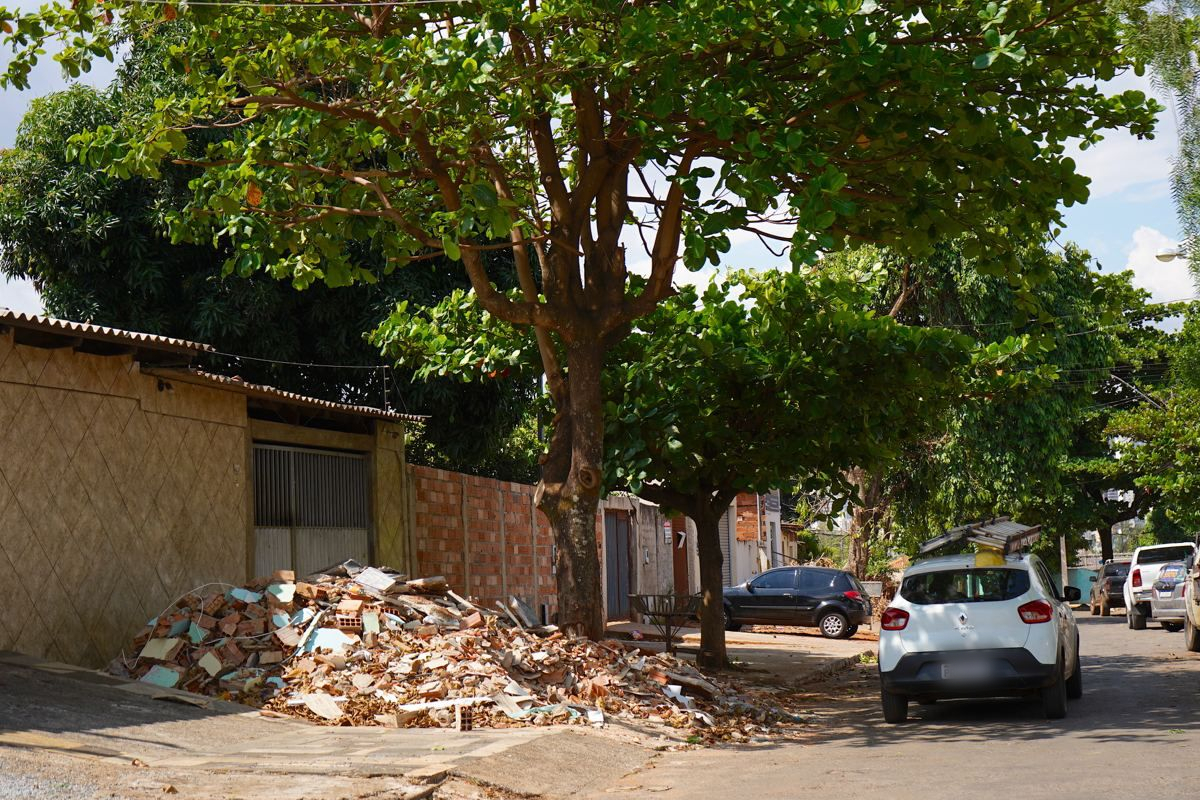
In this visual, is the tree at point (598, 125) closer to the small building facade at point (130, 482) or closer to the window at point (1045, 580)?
the small building facade at point (130, 482)

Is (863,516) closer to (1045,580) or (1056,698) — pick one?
(1045,580)

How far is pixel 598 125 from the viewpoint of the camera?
1282 centimetres

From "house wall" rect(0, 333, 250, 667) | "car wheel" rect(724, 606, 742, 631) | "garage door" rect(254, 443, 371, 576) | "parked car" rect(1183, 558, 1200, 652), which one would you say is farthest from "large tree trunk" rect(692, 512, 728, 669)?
"car wheel" rect(724, 606, 742, 631)

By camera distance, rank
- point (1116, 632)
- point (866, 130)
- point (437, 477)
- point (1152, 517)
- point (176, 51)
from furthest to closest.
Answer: point (1152, 517)
point (1116, 632)
point (437, 477)
point (176, 51)
point (866, 130)

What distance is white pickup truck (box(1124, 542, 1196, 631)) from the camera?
26281 mm

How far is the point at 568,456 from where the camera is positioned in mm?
13500

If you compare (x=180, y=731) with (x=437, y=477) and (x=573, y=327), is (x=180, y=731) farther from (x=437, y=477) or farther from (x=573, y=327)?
(x=437, y=477)

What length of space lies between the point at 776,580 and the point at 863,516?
3.24 meters

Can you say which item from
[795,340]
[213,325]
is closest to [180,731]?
[795,340]

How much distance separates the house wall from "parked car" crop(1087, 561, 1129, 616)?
94.9 ft

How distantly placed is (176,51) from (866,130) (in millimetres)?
6456

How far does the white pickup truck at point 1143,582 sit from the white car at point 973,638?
15.7 metres

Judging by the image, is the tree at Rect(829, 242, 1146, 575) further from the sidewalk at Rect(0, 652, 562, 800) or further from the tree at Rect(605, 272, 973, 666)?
the sidewalk at Rect(0, 652, 562, 800)

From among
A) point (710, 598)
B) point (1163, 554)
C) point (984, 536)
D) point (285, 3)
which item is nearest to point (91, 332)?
point (285, 3)
